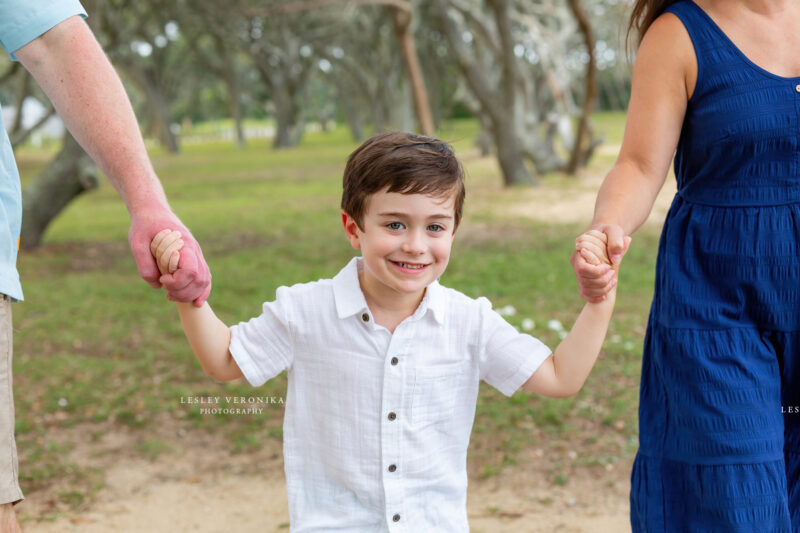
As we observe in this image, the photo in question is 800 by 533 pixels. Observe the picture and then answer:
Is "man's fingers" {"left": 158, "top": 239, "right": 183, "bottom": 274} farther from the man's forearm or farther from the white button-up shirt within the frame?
the white button-up shirt

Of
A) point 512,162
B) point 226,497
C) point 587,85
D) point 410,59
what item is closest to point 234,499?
point 226,497

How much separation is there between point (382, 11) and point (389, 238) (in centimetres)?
2910

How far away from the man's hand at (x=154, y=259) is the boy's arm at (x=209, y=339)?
137 millimetres

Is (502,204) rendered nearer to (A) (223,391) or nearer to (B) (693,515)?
(A) (223,391)

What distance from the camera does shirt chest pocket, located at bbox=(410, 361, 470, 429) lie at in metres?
2.14

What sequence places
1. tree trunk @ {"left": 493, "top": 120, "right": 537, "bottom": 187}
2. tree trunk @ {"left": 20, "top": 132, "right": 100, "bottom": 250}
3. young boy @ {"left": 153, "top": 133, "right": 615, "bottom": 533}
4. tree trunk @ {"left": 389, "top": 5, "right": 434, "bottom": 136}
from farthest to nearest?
tree trunk @ {"left": 493, "top": 120, "right": 537, "bottom": 187}, tree trunk @ {"left": 389, "top": 5, "right": 434, "bottom": 136}, tree trunk @ {"left": 20, "top": 132, "right": 100, "bottom": 250}, young boy @ {"left": 153, "top": 133, "right": 615, "bottom": 533}

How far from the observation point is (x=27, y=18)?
179 cm

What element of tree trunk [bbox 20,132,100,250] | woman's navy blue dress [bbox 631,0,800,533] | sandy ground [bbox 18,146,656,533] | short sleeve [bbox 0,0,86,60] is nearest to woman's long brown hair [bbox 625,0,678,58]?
woman's navy blue dress [bbox 631,0,800,533]

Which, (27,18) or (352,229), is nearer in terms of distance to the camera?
(27,18)

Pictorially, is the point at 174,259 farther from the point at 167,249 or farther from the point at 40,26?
the point at 40,26

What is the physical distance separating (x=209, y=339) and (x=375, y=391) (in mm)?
408

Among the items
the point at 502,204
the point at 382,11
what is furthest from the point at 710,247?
the point at 382,11

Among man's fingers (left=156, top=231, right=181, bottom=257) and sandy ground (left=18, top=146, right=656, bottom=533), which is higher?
man's fingers (left=156, top=231, right=181, bottom=257)

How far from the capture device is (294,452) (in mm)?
2197
